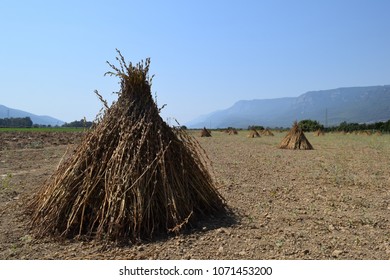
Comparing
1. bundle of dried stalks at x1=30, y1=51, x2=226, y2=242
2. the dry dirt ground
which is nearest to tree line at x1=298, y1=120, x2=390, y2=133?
the dry dirt ground

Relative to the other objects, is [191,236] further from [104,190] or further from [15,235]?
[15,235]

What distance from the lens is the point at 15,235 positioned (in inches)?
173

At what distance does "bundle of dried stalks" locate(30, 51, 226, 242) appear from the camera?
13.8 feet

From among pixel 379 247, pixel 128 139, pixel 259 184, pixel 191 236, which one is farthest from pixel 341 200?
pixel 128 139

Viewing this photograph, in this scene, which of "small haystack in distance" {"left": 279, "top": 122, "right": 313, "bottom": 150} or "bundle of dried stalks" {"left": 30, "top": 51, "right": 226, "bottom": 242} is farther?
"small haystack in distance" {"left": 279, "top": 122, "right": 313, "bottom": 150}

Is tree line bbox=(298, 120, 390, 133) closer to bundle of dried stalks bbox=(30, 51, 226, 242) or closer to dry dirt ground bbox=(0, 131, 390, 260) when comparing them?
dry dirt ground bbox=(0, 131, 390, 260)

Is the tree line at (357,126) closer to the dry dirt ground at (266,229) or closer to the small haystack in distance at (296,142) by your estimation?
the small haystack in distance at (296,142)

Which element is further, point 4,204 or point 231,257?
point 4,204

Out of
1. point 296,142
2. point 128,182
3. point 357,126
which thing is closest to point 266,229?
point 128,182

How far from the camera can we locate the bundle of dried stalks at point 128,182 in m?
4.21

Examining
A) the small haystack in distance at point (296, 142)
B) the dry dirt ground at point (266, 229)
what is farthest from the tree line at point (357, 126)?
the dry dirt ground at point (266, 229)

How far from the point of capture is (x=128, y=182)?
425 centimetres

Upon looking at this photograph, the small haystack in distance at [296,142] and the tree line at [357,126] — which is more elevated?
the tree line at [357,126]

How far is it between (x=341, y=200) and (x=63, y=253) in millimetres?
4491
